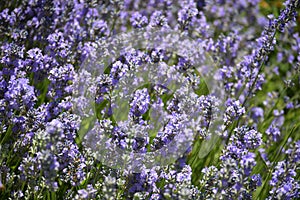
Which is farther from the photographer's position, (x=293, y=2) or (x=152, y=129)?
(x=152, y=129)

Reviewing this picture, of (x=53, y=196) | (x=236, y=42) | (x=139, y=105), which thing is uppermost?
(x=236, y=42)

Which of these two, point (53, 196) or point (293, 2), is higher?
point (293, 2)

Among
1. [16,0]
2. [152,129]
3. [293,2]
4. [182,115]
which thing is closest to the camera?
[182,115]

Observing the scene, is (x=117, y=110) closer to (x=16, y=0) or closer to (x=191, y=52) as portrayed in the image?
(x=191, y=52)

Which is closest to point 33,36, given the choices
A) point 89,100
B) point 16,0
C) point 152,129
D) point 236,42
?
point 16,0

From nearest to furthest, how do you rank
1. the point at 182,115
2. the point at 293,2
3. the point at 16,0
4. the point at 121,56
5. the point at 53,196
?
the point at 53,196 → the point at 182,115 → the point at 293,2 → the point at 121,56 → the point at 16,0

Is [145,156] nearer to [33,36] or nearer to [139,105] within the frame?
[139,105]
